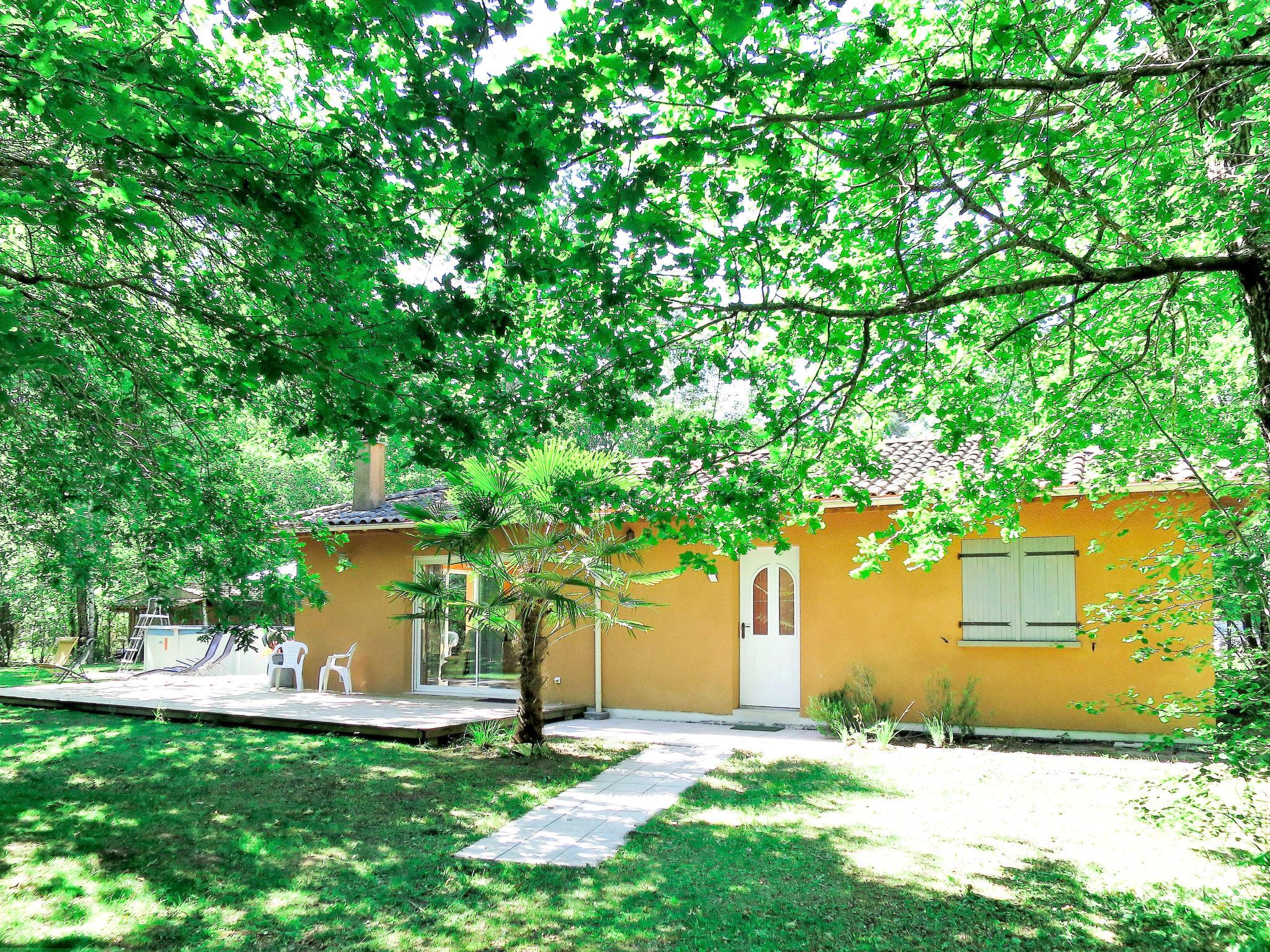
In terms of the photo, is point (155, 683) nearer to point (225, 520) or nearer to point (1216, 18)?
point (225, 520)

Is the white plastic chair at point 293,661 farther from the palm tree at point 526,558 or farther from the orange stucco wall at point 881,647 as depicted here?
the palm tree at point 526,558

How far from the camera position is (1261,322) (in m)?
4.68

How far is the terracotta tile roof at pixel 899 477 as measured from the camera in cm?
788

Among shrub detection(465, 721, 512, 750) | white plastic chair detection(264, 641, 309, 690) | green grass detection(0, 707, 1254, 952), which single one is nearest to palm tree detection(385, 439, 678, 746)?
shrub detection(465, 721, 512, 750)

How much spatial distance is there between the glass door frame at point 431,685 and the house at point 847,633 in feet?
0.10

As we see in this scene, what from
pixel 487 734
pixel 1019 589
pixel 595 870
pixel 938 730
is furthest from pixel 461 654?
pixel 595 870

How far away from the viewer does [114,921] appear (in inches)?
176

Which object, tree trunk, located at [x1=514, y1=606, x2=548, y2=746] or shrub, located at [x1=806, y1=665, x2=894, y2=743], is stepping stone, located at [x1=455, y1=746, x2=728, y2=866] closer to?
tree trunk, located at [x1=514, y1=606, x2=548, y2=746]

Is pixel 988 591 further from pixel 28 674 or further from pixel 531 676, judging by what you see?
pixel 28 674

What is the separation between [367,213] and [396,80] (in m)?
1.12

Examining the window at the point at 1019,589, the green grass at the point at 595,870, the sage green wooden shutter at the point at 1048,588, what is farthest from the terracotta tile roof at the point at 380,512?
the sage green wooden shutter at the point at 1048,588

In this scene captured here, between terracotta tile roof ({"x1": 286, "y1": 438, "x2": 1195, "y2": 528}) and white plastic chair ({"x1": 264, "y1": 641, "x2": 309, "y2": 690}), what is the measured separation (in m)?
2.31

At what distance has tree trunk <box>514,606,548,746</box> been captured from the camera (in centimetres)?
855

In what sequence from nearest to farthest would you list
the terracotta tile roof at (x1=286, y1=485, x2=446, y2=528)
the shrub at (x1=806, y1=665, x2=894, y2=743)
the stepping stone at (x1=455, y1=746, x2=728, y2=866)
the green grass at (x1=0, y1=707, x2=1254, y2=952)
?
1. the green grass at (x1=0, y1=707, x2=1254, y2=952)
2. the stepping stone at (x1=455, y1=746, x2=728, y2=866)
3. the shrub at (x1=806, y1=665, x2=894, y2=743)
4. the terracotta tile roof at (x1=286, y1=485, x2=446, y2=528)
